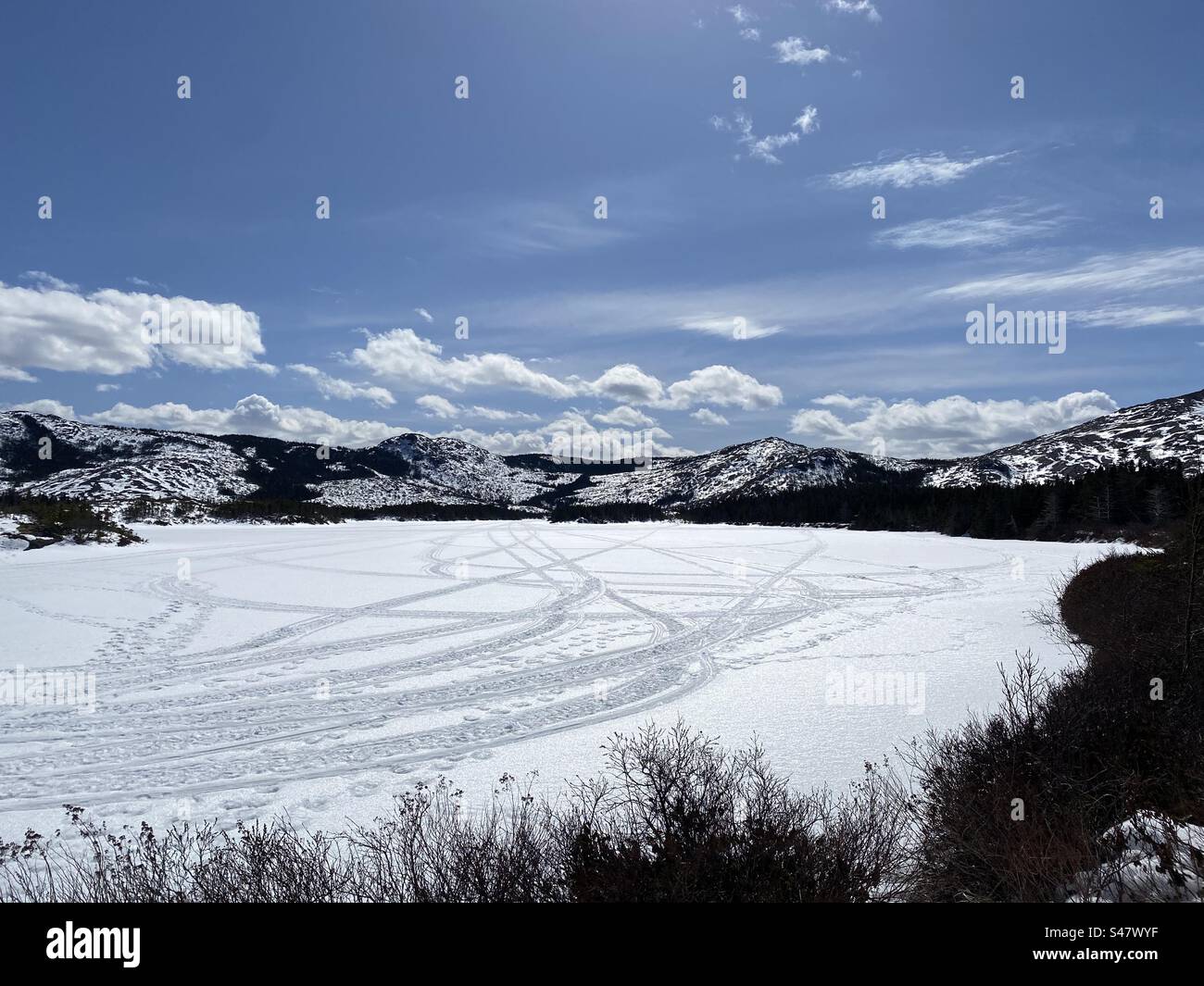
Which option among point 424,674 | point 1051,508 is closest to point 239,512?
point 424,674

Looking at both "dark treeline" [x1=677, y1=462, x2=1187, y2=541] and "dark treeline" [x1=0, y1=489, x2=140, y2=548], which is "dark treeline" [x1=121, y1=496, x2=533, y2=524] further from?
"dark treeline" [x1=677, y1=462, x2=1187, y2=541]

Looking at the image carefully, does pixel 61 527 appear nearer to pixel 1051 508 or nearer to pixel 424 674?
pixel 424 674

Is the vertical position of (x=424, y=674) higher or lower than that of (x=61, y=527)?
lower

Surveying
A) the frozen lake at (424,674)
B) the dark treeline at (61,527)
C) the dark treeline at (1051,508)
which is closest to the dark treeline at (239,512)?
the dark treeline at (61,527)

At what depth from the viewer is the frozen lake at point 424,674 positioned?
8.82 m

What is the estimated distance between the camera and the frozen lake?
28.9 ft

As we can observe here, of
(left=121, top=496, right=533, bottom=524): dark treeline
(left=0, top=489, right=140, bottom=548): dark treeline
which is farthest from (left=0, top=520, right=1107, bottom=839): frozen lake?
(left=121, top=496, right=533, bottom=524): dark treeline

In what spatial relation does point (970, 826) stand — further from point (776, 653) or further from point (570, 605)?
point (570, 605)

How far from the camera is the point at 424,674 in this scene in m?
13.8

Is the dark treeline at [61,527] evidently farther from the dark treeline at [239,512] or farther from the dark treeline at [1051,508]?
the dark treeline at [1051,508]

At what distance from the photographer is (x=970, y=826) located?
A: 6371mm

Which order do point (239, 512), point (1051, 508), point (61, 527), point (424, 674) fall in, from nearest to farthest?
1. point (424, 674)
2. point (61, 527)
3. point (1051, 508)
4. point (239, 512)
